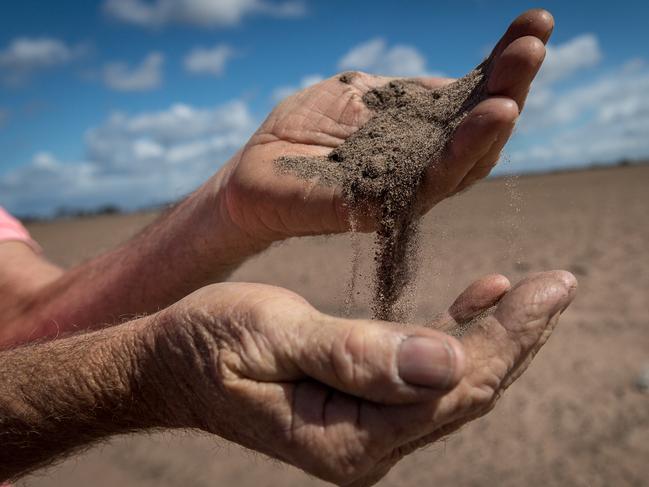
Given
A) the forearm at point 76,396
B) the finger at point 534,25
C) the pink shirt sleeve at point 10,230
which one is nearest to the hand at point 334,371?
the forearm at point 76,396

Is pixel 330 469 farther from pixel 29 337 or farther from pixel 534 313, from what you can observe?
pixel 29 337

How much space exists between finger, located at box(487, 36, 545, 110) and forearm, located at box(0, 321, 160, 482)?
1.21 m

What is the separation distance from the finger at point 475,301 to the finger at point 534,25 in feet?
2.48

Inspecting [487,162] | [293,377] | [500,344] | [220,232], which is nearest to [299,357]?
[293,377]

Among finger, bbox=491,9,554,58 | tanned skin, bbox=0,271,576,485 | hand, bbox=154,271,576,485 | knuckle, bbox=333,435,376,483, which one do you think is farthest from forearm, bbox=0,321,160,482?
finger, bbox=491,9,554,58

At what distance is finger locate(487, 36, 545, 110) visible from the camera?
177 cm

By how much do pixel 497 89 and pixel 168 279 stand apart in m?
1.44

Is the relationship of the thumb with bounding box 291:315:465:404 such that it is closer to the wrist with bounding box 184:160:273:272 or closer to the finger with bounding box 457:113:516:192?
the finger with bounding box 457:113:516:192

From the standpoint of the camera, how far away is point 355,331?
1.26 m

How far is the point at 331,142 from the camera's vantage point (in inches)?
93.3

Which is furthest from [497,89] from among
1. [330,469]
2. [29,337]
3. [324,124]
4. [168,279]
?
[29,337]

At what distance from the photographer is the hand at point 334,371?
4.07ft

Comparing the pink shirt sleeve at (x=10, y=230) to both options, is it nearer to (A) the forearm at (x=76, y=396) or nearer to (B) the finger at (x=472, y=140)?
(A) the forearm at (x=76, y=396)

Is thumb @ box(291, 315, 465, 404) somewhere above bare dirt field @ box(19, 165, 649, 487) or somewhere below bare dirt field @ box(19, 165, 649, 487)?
above
